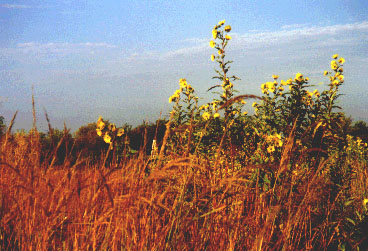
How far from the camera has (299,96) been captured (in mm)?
4004

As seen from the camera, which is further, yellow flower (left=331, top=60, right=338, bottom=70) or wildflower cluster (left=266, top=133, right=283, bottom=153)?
yellow flower (left=331, top=60, right=338, bottom=70)

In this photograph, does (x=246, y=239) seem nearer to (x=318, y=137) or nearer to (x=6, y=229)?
(x=6, y=229)

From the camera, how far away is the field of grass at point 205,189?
184cm

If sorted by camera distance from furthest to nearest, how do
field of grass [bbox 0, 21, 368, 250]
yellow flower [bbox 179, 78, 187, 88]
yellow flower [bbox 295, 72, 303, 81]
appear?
1. yellow flower [bbox 179, 78, 187, 88]
2. yellow flower [bbox 295, 72, 303, 81]
3. field of grass [bbox 0, 21, 368, 250]

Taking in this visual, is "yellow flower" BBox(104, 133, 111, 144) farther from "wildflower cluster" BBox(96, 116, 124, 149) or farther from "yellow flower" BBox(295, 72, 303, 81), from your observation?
"yellow flower" BBox(295, 72, 303, 81)

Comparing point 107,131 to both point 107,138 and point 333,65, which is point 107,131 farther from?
point 333,65

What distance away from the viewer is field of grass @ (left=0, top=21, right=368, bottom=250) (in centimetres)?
184

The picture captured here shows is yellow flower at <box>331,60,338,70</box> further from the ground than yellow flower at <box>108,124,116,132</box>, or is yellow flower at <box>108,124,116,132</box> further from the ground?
yellow flower at <box>331,60,338,70</box>

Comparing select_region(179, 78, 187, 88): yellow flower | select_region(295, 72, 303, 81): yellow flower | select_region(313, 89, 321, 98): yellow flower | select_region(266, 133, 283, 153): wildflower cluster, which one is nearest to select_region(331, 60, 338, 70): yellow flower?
select_region(313, 89, 321, 98): yellow flower

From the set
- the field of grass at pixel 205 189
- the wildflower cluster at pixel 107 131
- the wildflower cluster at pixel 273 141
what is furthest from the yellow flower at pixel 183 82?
the wildflower cluster at pixel 273 141

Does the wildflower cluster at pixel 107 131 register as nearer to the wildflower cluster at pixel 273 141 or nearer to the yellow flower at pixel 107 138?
the yellow flower at pixel 107 138

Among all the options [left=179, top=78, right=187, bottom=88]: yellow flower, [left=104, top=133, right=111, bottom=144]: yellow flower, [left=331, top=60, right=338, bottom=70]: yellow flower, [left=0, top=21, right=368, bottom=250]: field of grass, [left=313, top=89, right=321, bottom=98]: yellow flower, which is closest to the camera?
[left=0, top=21, right=368, bottom=250]: field of grass

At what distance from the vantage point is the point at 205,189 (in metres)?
2.09

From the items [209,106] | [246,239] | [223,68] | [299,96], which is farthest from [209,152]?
[246,239]
